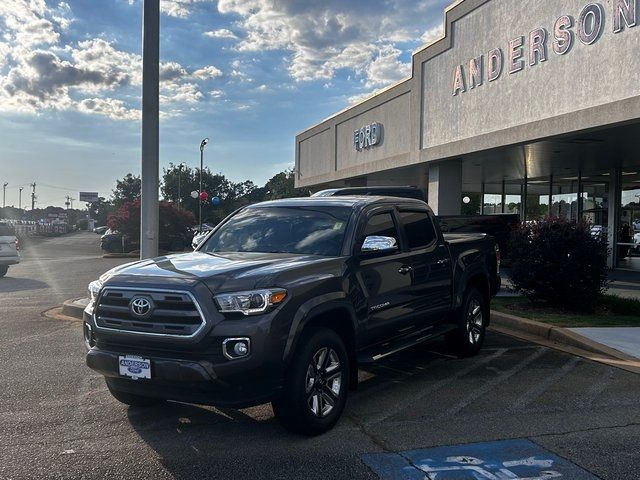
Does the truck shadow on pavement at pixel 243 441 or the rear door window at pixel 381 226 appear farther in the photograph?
the rear door window at pixel 381 226

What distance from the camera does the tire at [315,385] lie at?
4.61 meters

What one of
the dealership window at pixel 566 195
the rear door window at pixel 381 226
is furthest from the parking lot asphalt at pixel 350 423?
the dealership window at pixel 566 195

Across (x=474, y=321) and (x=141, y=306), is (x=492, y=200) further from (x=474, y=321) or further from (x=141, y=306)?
(x=141, y=306)

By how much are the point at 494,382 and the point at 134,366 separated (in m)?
3.76

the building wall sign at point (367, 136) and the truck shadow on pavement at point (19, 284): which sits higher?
the building wall sign at point (367, 136)

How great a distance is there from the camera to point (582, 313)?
401 inches

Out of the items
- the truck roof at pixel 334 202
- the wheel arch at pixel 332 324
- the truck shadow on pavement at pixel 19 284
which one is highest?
the truck roof at pixel 334 202

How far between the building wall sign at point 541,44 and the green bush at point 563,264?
474 cm

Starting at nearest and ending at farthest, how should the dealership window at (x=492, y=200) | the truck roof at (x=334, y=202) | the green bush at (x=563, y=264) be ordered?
the truck roof at (x=334, y=202) → the green bush at (x=563, y=264) → the dealership window at (x=492, y=200)

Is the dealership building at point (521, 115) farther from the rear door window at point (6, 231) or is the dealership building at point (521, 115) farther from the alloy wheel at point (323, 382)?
the rear door window at point (6, 231)

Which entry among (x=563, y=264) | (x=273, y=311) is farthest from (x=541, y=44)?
(x=273, y=311)

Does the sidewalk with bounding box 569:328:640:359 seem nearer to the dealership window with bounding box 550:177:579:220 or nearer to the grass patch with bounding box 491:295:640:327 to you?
the grass patch with bounding box 491:295:640:327

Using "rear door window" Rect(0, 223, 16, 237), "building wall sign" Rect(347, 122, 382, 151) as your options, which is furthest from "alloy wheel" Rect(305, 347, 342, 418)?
"building wall sign" Rect(347, 122, 382, 151)

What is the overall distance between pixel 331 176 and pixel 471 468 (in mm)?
24322
